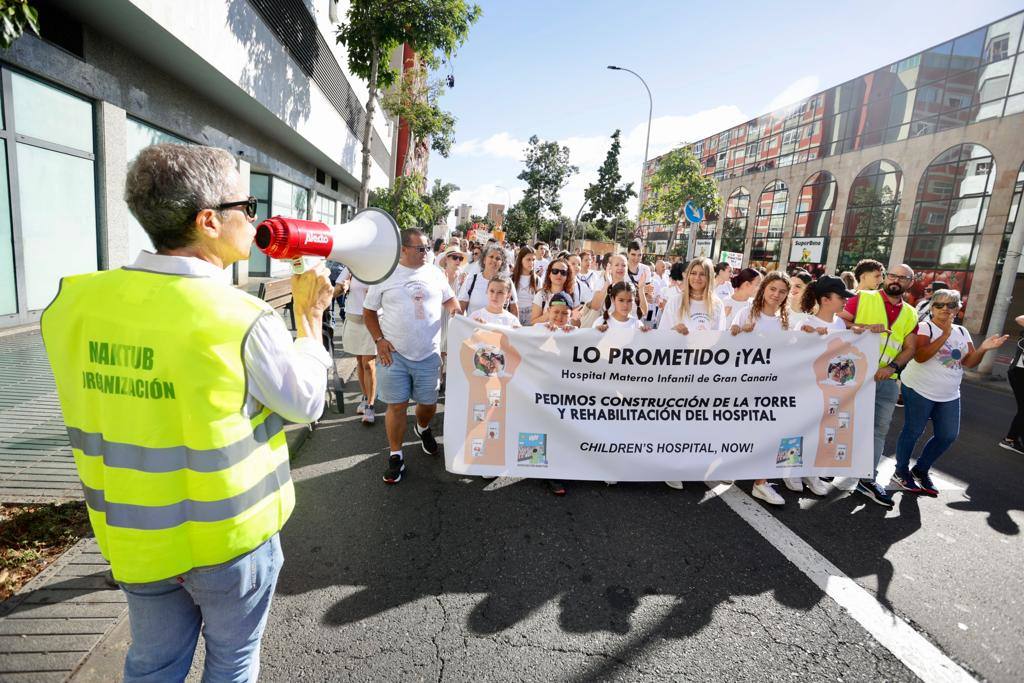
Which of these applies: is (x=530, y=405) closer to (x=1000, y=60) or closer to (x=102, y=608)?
(x=102, y=608)

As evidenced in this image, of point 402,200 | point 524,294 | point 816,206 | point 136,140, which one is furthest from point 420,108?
point 816,206

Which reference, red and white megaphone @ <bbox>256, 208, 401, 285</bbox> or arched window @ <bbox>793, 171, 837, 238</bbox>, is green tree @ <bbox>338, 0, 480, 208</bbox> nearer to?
red and white megaphone @ <bbox>256, 208, 401, 285</bbox>

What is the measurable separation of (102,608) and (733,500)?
3910 millimetres

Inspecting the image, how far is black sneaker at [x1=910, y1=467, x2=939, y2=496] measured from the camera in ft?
13.8

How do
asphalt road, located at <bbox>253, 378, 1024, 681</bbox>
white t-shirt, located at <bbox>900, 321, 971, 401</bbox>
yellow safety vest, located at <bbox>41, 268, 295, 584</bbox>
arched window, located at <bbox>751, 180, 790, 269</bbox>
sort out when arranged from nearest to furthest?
yellow safety vest, located at <bbox>41, 268, 295, 584</bbox> < asphalt road, located at <bbox>253, 378, 1024, 681</bbox> < white t-shirt, located at <bbox>900, 321, 971, 401</bbox> < arched window, located at <bbox>751, 180, 790, 269</bbox>

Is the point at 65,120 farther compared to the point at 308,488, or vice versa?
the point at 65,120

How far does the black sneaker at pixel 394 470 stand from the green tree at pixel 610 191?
47.0 m

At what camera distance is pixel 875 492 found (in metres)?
4.05

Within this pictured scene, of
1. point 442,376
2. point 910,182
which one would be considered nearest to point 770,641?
point 442,376

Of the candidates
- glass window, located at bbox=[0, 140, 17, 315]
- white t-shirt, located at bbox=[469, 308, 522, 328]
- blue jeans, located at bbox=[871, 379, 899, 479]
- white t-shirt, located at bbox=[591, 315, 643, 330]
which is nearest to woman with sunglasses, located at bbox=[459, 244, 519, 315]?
white t-shirt, located at bbox=[469, 308, 522, 328]

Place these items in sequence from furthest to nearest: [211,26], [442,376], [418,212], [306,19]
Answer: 1. [418,212]
2. [306,19]
3. [211,26]
4. [442,376]

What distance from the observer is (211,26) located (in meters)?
8.00

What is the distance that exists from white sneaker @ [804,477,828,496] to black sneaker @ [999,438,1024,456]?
134 inches

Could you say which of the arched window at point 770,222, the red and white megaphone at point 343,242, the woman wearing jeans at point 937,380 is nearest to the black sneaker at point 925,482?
the woman wearing jeans at point 937,380
